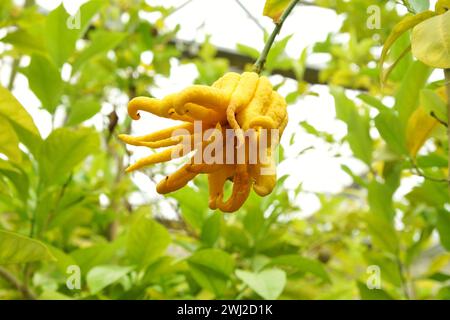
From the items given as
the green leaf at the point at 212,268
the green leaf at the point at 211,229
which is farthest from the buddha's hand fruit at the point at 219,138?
the green leaf at the point at 211,229

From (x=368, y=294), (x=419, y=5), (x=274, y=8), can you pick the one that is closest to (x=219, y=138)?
(x=274, y=8)

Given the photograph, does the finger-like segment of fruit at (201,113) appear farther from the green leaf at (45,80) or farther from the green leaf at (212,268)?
the green leaf at (45,80)

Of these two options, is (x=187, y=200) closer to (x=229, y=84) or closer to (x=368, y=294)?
(x=368, y=294)

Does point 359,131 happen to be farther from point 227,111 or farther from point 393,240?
point 227,111

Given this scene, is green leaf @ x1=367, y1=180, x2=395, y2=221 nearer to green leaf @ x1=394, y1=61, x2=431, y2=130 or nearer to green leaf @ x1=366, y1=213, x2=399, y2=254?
green leaf @ x1=366, y1=213, x2=399, y2=254

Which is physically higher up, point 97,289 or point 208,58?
point 208,58
